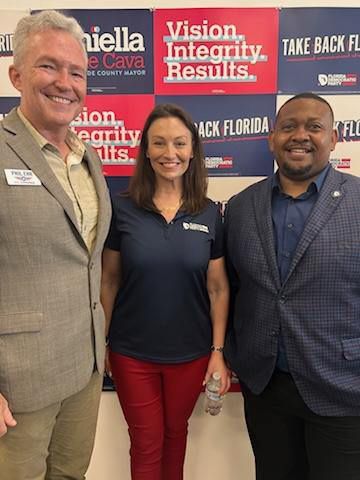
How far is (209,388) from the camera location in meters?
1.73

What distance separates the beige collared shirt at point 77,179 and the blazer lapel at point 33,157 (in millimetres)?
40

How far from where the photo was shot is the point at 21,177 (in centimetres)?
118

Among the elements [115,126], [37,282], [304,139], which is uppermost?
[115,126]

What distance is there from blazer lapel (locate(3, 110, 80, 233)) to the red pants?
726 mm

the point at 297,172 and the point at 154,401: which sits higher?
the point at 297,172

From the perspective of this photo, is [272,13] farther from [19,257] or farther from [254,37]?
[19,257]

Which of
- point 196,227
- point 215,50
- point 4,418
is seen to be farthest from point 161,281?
point 215,50

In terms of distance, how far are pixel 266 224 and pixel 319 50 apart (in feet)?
2.88

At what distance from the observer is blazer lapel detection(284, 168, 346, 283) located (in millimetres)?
1387

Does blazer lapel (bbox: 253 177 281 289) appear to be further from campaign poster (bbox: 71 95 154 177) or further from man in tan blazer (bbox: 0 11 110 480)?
campaign poster (bbox: 71 95 154 177)

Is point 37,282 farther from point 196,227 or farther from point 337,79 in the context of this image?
point 337,79

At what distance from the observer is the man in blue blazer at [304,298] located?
1.39 meters

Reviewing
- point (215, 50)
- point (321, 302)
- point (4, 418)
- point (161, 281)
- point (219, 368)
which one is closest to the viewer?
point (4, 418)

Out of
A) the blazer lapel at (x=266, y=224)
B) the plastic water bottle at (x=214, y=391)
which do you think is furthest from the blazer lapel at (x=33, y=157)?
the plastic water bottle at (x=214, y=391)
